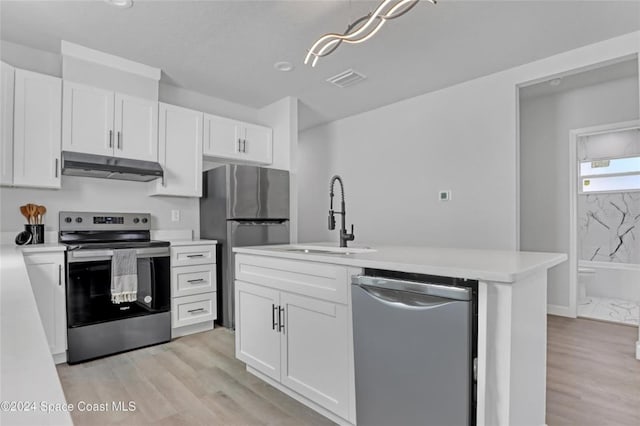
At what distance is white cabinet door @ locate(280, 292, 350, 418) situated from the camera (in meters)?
1.65

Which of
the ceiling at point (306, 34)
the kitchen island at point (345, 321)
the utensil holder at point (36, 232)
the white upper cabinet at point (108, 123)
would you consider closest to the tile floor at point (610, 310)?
the ceiling at point (306, 34)

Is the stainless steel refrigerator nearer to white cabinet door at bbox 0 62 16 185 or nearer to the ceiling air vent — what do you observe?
the ceiling air vent

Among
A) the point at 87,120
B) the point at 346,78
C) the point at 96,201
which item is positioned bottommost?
the point at 96,201

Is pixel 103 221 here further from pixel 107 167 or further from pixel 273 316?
pixel 273 316

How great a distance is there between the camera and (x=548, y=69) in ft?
10.1

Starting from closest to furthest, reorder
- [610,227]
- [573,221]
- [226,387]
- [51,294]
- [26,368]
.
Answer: [26,368] → [226,387] → [51,294] → [573,221] → [610,227]

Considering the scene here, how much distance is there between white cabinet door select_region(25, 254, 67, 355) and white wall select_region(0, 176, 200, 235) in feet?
1.98

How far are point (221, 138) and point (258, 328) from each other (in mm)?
2330

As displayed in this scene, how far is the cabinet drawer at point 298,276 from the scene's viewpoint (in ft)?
5.47

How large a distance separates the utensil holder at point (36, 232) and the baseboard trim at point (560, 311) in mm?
5154

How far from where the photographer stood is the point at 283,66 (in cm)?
328

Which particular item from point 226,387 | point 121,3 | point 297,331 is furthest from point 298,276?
point 121,3

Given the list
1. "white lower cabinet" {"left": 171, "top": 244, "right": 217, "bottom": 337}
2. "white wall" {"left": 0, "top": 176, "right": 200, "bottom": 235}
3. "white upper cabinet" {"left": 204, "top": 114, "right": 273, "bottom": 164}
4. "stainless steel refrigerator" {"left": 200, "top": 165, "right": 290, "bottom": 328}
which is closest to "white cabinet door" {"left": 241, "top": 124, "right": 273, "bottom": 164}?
"white upper cabinet" {"left": 204, "top": 114, "right": 273, "bottom": 164}

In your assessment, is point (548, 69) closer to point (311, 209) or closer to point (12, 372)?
point (311, 209)
